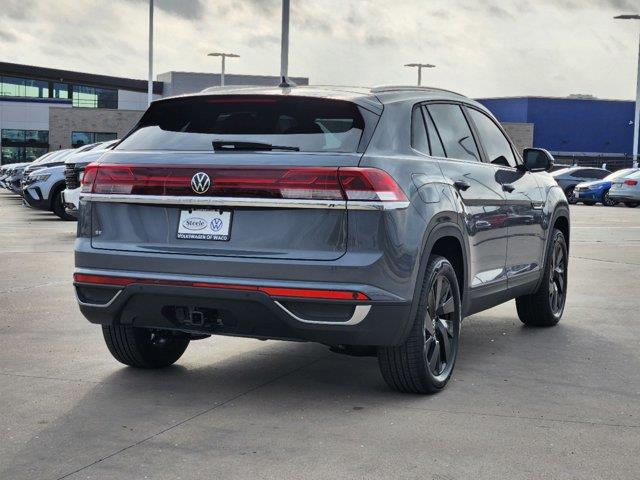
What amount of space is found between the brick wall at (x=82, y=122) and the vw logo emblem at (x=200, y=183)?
63.9m

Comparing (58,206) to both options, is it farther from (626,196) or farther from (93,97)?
(93,97)

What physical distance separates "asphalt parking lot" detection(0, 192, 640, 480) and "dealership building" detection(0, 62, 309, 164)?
61.7m

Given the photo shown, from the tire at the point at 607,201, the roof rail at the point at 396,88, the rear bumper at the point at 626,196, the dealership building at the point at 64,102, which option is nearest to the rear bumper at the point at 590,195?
the tire at the point at 607,201

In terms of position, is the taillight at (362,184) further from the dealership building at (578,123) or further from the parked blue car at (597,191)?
the dealership building at (578,123)

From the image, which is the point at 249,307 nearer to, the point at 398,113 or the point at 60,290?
the point at 398,113

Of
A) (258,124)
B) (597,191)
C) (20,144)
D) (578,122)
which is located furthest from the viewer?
(20,144)

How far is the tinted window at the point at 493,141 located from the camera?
292 inches

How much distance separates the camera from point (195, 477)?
4457 mm

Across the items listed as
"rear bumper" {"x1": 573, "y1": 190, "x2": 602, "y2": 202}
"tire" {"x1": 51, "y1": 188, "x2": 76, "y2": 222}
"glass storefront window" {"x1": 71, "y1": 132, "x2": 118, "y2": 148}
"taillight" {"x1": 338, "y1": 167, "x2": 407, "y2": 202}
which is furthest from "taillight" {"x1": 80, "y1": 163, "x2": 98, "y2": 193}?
"glass storefront window" {"x1": 71, "y1": 132, "x2": 118, "y2": 148}

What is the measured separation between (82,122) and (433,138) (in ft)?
211

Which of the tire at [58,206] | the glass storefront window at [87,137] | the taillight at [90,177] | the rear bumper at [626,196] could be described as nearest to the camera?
the taillight at [90,177]

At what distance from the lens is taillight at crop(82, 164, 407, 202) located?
5438mm

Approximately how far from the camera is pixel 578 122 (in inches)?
2985

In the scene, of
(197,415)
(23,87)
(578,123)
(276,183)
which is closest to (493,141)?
(276,183)
